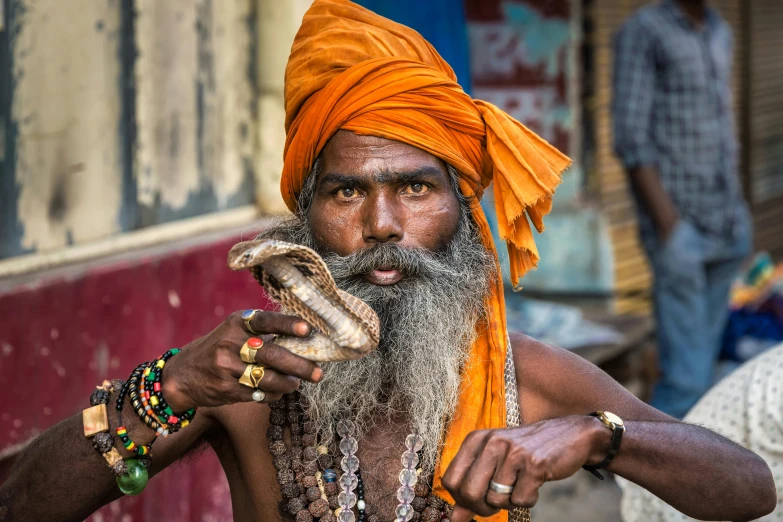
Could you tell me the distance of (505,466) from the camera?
7.14 feet

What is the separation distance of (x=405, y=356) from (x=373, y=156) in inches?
21.5

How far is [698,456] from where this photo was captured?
2570mm

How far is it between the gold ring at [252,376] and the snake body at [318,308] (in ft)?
0.27

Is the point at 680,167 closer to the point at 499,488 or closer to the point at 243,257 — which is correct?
the point at 499,488

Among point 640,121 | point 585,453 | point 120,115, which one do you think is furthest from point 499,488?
point 640,121

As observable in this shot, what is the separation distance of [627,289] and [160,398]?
21.1ft

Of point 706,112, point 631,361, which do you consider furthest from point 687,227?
point 631,361

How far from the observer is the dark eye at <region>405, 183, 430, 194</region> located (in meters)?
2.89

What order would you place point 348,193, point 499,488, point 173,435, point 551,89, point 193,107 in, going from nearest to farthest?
point 499,488 < point 173,435 < point 348,193 < point 193,107 < point 551,89

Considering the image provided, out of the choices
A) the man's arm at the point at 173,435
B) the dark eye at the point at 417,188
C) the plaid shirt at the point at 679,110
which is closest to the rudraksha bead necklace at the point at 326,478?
the man's arm at the point at 173,435

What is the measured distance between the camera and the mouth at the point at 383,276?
283 cm

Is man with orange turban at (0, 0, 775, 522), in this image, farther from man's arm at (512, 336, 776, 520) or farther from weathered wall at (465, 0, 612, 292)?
weathered wall at (465, 0, 612, 292)

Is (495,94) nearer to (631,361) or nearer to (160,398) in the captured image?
(631,361)

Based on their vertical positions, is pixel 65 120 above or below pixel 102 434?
above
